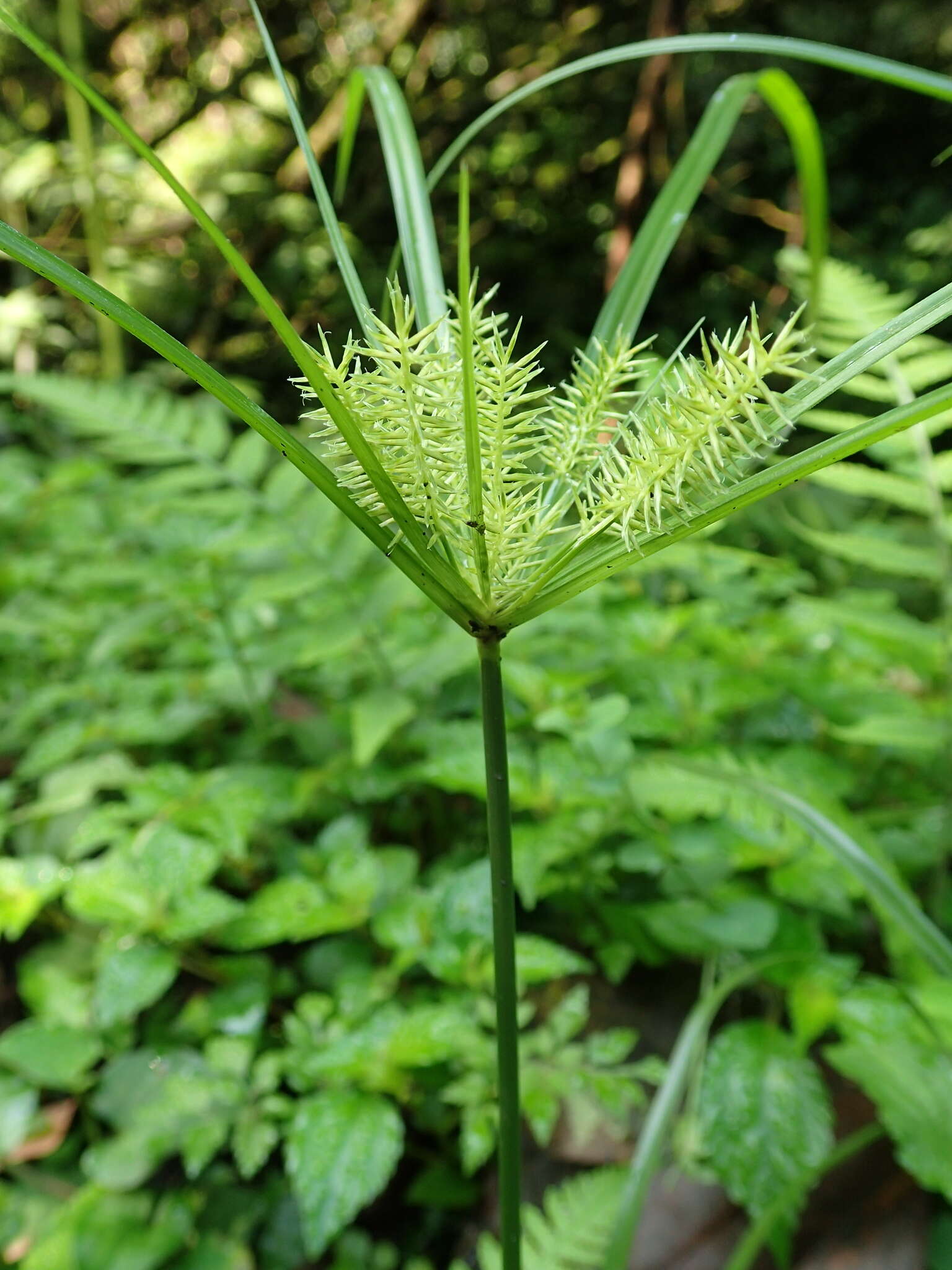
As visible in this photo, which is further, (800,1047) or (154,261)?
(154,261)

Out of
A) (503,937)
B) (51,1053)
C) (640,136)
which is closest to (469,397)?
(503,937)

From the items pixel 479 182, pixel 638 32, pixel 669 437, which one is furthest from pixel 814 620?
pixel 479 182

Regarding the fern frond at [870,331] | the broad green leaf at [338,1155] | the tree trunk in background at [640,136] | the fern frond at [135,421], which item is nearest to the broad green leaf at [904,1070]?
the broad green leaf at [338,1155]

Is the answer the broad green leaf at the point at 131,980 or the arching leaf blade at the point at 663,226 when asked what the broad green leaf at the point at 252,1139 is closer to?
the broad green leaf at the point at 131,980

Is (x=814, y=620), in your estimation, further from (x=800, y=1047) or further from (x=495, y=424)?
(x=495, y=424)

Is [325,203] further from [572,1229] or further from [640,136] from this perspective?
[640,136]

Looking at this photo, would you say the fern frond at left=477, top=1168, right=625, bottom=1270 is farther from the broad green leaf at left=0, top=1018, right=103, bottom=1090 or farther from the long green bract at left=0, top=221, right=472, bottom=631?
the long green bract at left=0, top=221, right=472, bottom=631
